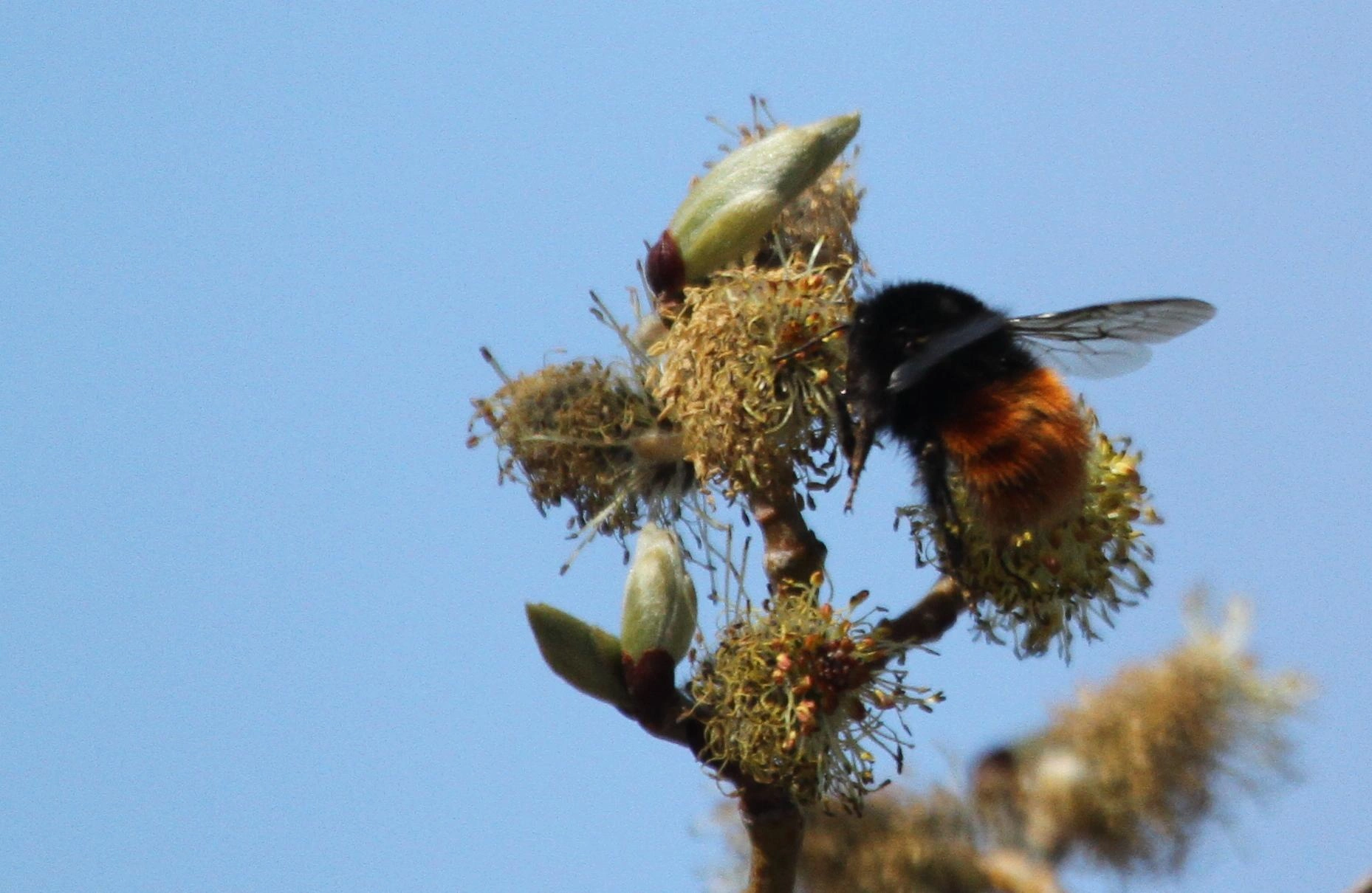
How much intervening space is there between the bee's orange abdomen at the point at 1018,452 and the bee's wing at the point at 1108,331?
26 cm

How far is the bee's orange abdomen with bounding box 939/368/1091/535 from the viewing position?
3396mm

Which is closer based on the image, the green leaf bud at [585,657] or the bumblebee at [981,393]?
the bumblebee at [981,393]

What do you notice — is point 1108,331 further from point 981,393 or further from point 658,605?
point 658,605

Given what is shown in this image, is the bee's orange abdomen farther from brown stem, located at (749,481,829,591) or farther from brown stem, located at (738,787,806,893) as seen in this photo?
brown stem, located at (738,787,806,893)

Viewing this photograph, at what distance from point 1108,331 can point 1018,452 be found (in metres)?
0.50

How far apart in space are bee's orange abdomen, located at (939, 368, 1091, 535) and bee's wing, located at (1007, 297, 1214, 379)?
257mm

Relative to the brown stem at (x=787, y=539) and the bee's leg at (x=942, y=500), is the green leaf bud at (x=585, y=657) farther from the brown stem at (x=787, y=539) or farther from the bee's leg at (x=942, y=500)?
the bee's leg at (x=942, y=500)

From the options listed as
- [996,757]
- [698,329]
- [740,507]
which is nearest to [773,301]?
[698,329]

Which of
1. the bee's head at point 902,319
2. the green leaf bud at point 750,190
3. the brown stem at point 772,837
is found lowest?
the brown stem at point 772,837

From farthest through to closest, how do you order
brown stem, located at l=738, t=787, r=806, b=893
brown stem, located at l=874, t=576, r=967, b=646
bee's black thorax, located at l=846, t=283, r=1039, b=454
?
1. brown stem, located at l=874, t=576, r=967, b=646
2. bee's black thorax, located at l=846, t=283, r=1039, b=454
3. brown stem, located at l=738, t=787, r=806, b=893

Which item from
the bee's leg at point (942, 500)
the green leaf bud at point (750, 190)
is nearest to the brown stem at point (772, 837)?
the bee's leg at point (942, 500)

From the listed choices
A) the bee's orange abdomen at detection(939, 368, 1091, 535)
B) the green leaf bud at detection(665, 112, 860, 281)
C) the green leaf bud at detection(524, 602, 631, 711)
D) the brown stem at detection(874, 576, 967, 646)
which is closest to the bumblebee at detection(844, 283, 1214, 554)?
the bee's orange abdomen at detection(939, 368, 1091, 535)

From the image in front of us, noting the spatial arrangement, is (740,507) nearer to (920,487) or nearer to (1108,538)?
(920,487)

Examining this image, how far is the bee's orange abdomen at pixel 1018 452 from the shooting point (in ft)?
11.1
